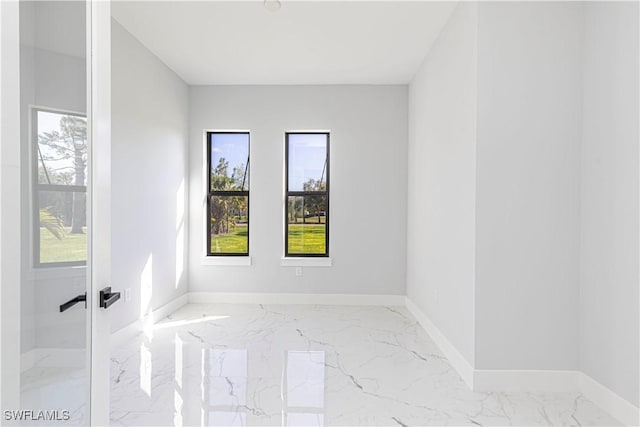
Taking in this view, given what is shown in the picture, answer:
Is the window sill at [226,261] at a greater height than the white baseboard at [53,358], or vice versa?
the white baseboard at [53,358]

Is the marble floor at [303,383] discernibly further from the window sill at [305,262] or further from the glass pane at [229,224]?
the glass pane at [229,224]

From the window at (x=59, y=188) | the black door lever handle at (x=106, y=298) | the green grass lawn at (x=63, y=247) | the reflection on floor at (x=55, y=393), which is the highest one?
the window at (x=59, y=188)

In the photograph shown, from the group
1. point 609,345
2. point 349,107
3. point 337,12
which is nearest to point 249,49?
point 337,12

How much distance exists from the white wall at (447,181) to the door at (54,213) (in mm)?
2186

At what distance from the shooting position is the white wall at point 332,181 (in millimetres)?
4781

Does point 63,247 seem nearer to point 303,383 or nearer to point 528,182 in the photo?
point 303,383

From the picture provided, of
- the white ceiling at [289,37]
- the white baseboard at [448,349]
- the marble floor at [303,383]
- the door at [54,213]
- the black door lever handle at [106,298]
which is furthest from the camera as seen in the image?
the white ceiling at [289,37]

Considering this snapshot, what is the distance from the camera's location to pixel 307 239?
4.96 metres

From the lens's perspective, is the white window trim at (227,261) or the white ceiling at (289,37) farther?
the white window trim at (227,261)

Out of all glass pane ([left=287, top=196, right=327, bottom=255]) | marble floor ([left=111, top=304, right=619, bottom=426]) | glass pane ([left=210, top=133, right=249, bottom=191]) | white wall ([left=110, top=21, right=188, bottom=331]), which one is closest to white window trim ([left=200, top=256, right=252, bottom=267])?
white wall ([left=110, top=21, right=188, bottom=331])

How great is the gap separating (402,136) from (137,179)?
3.14 metres

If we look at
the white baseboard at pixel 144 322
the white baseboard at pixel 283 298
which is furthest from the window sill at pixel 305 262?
the white baseboard at pixel 144 322

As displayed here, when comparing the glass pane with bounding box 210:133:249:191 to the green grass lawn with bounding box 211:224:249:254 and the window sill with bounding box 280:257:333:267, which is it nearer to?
the green grass lawn with bounding box 211:224:249:254

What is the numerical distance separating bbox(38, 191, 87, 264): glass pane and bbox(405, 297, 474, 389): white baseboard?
2.44 m
